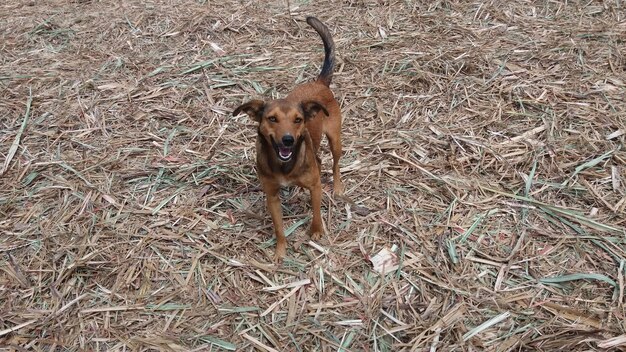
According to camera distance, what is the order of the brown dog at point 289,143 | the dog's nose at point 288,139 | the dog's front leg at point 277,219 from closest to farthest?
the dog's nose at point 288,139, the brown dog at point 289,143, the dog's front leg at point 277,219

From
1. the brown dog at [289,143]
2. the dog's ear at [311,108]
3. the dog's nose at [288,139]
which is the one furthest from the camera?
the dog's ear at [311,108]

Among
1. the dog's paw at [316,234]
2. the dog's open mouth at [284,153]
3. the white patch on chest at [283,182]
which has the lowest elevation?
the dog's paw at [316,234]

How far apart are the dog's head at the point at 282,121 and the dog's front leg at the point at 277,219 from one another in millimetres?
385

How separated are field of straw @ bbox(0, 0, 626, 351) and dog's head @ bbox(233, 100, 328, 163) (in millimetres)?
1006

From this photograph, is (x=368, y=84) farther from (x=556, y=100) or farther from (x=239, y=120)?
(x=556, y=100)

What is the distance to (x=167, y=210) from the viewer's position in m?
4.48

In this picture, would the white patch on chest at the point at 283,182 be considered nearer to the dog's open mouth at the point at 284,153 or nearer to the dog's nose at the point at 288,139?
the dog's open mouth at the point at 284,153

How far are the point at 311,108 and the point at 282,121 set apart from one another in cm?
35

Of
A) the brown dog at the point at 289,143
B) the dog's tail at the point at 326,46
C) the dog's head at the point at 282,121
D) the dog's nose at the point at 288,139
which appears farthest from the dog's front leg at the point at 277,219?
the dog's tail at the point at 326,46

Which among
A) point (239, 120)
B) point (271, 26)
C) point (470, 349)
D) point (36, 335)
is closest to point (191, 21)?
point (271, 26)

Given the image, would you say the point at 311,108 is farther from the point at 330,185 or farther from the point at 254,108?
the point at 330,185

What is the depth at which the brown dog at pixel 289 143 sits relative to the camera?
11.7ft

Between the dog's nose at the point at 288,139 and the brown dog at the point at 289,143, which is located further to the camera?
the brown dog at the point at 289,143

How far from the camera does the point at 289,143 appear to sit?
136 inches
